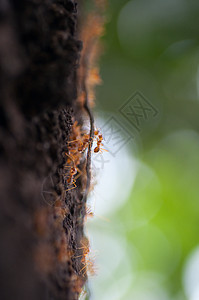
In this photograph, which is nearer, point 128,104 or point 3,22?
point 3,22

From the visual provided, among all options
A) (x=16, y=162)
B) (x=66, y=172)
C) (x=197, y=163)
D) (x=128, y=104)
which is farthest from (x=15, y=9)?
(x=197, y=163)

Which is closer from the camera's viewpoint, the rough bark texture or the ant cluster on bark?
the rough bark texture

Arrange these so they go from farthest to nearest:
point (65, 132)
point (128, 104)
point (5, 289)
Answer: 1. point (128, 104)
2. point (65, 132)
3. point (5, 289)

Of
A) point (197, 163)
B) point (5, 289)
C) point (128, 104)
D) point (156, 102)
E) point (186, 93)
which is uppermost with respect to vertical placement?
point (186, 93)

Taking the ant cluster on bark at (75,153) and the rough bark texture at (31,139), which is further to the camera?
the ant cluster on bark at (75,153)

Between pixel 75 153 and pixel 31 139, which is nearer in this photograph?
pixel 31 139

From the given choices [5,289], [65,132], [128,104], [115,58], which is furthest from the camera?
[115,58]

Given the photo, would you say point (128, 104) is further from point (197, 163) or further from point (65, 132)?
point (197, 163)

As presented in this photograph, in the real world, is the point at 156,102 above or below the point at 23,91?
above
